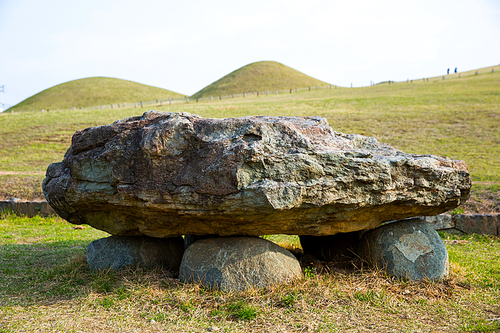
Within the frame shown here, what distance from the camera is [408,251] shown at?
22.9 feet

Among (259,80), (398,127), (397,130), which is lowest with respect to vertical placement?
(397,130)

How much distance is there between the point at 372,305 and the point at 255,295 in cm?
192

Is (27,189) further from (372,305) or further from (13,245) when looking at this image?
(372,305)

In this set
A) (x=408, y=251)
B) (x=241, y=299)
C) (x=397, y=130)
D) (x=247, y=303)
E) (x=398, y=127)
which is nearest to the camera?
(x=247, y=303)

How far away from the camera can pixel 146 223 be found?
277 inches

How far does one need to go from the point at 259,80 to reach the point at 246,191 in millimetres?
90744

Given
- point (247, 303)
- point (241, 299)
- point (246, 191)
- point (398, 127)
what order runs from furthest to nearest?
point (398, 127) → point (241, 299) → point (247, 303) → point (246, 191)

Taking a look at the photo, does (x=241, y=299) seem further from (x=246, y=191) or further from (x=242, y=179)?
(x=242, y=179)

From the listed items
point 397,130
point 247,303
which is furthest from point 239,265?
point 397,130

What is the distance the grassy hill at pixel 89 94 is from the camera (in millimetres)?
81438

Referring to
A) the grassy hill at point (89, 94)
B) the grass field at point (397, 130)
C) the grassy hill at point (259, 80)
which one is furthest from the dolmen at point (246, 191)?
the grassy hill at point (89, 94)

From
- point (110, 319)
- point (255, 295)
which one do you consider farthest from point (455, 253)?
point (110, 319)

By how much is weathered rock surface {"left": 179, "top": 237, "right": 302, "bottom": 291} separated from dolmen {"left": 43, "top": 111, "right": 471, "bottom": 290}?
0.06ft

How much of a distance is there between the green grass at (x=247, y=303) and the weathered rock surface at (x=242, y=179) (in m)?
1.01
